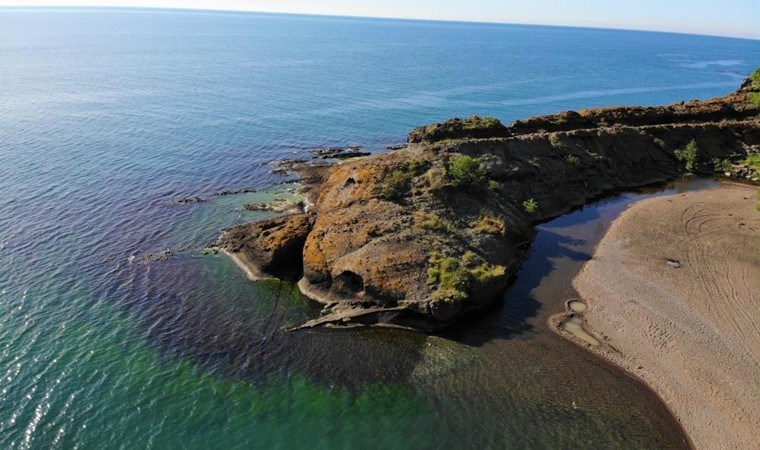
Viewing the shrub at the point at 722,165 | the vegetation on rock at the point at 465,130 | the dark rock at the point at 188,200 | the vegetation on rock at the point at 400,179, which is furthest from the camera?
the vegetation on rock at the point at 465,130

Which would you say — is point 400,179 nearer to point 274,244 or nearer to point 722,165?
point 274,244

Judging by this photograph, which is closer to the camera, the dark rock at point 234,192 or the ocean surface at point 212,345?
the ocean surface at point 212,345

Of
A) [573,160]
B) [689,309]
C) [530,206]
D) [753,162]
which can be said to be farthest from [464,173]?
[753,162]

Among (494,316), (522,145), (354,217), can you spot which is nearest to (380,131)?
(522,145)

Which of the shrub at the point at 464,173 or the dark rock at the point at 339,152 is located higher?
the shrub at the point at 464,173

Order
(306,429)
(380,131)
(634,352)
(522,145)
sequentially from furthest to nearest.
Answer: (380,131)
(522,145)
(634,352)
(306,429)

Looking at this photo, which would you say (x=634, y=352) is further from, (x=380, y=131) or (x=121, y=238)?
(x=380, y=131)

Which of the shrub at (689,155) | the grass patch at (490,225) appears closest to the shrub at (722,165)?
the shrub at (689,155)

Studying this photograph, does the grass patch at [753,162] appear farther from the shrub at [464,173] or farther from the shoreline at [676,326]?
the shrub at [464,173]
